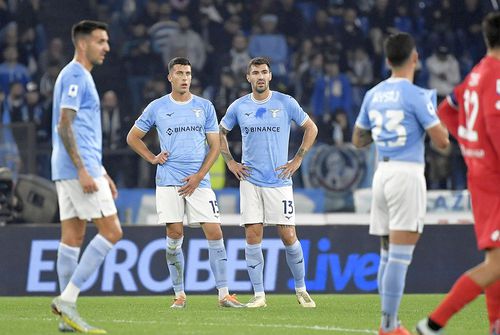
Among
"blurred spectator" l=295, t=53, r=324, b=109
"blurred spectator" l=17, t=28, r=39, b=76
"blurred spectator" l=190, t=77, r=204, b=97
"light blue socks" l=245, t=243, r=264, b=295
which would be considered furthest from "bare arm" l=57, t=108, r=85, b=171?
"blurred spectator" l=17, t=28, r=39, b=76

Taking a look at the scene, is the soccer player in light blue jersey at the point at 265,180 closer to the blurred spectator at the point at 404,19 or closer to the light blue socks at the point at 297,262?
the light blue socks at the point at 297,262

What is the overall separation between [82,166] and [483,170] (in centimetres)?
291

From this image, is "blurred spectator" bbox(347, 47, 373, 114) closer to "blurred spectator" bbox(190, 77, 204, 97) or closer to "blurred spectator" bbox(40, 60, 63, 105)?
"blurred spectator" bbox(190, 77, 204, 97)

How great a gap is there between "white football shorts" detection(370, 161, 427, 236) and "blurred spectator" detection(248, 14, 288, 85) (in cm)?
1257

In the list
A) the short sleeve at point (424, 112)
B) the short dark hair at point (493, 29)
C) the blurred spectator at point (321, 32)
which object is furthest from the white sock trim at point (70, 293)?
the blurred spectator at point (321, 32)

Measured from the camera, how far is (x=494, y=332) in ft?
26.4

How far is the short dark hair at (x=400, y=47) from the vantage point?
8211 mm

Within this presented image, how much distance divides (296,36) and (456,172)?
4746mm

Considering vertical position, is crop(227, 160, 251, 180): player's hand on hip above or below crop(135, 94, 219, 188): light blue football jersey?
below

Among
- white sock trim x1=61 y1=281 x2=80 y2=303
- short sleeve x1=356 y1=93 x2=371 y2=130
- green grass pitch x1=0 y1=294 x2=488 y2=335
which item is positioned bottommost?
green grass pitch x1=0 y1=294 x2=488 y2=335

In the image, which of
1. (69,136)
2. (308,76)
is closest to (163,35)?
(308,76)

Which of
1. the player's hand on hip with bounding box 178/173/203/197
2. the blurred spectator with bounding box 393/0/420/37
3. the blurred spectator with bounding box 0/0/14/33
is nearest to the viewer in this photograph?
the player's hand on hip with bounding box 178/173/203/197

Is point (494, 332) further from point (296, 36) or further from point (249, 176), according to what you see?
point (296, 36)

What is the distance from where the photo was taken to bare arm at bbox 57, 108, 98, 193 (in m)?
8.77
